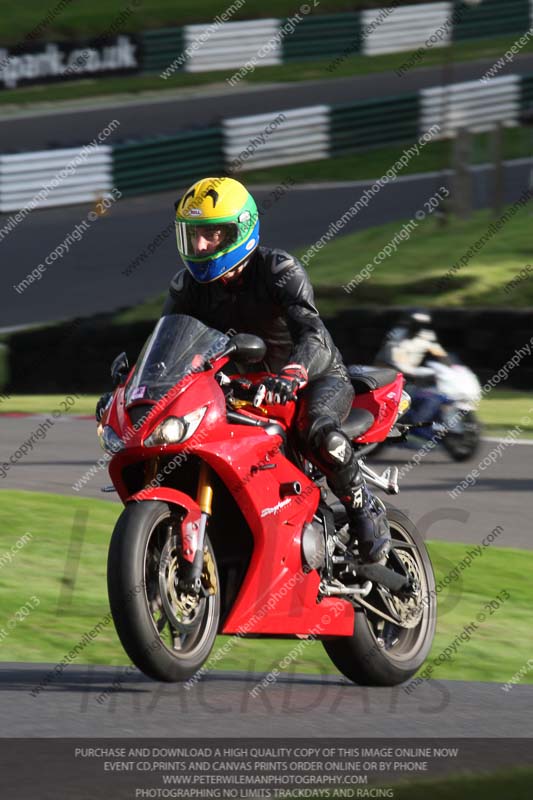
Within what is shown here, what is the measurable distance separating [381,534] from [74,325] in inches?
501

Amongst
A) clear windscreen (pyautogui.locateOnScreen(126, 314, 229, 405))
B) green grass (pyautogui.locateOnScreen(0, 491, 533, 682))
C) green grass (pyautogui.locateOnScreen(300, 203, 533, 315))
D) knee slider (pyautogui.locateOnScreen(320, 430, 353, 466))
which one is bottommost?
green grass (pyautogui.locateOnScreen(300, 203, 533, 315))

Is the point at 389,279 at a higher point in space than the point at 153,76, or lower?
higher

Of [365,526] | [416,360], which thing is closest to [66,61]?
[416,360]

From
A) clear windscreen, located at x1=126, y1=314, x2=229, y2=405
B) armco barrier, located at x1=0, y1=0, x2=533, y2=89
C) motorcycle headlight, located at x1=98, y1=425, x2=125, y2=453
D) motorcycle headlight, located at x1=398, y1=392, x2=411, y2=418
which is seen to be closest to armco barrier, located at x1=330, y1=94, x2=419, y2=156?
armco barrier, located at x1=0, y1=0, x2=533, y2=89

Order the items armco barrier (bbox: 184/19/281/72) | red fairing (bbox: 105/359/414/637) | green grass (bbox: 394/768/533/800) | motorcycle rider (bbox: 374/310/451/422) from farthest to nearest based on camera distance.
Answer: armco barrier (bbox: 184/19/281/72)
motorcycle rider (bbox: 374/310/451/422)
red fairing (bbox: 105/359/414/637)
green grass (bbox: 394/768/533/800)

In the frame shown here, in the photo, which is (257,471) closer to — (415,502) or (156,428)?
(156,428)

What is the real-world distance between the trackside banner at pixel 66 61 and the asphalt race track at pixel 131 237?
22.6 feet

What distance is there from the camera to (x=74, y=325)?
18.1 meters

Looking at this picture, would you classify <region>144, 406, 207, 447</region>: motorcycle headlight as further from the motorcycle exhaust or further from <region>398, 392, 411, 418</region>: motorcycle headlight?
<region>398, 392, 411, 418</region>: motorcycle headlight

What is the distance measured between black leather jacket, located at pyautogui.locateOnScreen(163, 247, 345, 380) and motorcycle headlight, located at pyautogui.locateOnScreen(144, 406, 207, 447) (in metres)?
0.63

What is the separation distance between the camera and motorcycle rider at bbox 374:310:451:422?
42.5 feet

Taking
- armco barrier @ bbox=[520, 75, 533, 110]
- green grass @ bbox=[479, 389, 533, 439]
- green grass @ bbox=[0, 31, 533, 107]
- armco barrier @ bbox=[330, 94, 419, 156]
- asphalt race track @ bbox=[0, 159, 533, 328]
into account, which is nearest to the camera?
green grass @ bbox=[479, 389, 533, 439]

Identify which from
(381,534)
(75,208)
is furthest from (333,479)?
(75,208)

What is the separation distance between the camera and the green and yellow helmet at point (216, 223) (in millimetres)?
5395
